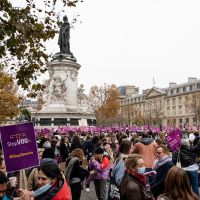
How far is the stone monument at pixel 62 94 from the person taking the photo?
42.5 meters

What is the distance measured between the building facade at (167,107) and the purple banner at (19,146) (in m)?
101

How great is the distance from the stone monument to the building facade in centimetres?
6455

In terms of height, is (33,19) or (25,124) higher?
(33,19)

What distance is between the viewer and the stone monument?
42500 millimetres

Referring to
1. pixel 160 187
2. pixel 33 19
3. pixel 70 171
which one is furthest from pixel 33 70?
pixel 160 187

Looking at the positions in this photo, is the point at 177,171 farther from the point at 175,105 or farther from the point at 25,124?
the point at 175,105

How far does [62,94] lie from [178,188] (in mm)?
39341

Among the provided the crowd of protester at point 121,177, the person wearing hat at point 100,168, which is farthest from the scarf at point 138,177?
the person wearing hat at point 100,168

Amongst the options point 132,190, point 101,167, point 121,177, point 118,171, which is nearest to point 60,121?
point 101,167

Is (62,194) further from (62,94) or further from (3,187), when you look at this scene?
(62,94)

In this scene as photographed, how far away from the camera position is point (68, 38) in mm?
44781

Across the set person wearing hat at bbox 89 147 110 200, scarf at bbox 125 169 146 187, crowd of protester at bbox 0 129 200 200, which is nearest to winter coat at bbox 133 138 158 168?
crowd of protester at bbox 0 129 200 200

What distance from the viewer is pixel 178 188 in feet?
13.9

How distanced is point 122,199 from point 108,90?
85.2 meters
